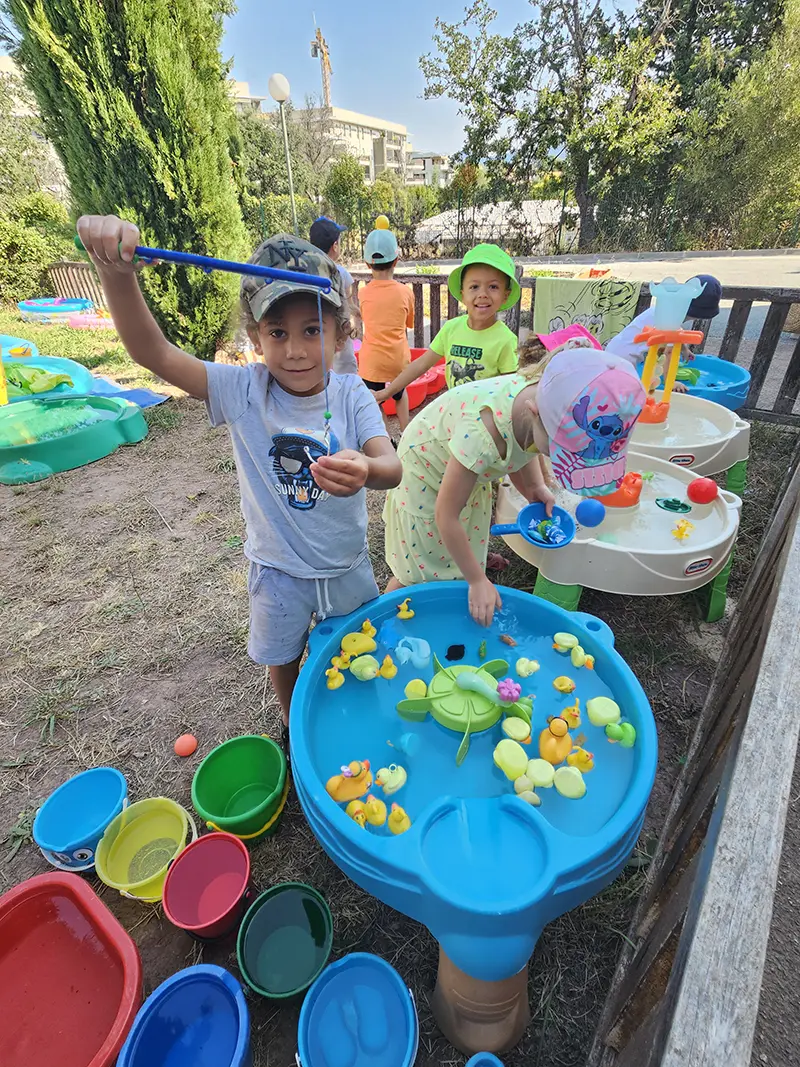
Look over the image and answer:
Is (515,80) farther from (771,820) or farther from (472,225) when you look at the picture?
(771,820)

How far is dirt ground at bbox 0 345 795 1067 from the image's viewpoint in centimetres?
134

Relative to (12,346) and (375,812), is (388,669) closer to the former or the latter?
(375,812)

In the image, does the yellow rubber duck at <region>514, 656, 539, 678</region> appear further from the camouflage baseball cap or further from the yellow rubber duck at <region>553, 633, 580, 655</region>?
the camouflage baseball cap

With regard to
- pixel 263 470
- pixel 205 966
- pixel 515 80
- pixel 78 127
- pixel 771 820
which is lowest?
pixel 205 966

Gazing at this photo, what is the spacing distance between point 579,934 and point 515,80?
68.1ft

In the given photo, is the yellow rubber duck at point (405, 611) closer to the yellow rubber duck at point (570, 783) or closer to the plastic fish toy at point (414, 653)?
the plastic fish toy at point (414, 653)

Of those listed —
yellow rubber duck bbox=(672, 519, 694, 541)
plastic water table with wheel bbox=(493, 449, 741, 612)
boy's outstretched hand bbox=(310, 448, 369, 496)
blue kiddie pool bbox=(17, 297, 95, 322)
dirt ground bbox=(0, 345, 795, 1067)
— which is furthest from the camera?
blue kiddie pool bbox=(17, 297, 95, 322)

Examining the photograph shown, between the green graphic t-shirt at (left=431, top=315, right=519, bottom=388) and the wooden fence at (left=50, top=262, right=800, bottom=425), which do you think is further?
the wooden fence at (left=50, top=262, right=800, bottom=425)

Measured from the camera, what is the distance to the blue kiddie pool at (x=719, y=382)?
372 centimetres

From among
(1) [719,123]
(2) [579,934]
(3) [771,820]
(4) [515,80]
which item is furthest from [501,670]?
(4) [515,80]

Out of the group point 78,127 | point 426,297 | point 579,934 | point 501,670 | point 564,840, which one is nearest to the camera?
point 564,840

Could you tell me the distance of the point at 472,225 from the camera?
1789 cm

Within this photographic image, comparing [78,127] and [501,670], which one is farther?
[78,127]

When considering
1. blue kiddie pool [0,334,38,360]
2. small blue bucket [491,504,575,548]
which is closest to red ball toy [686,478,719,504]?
small blue bucket [491,504,575,548]
